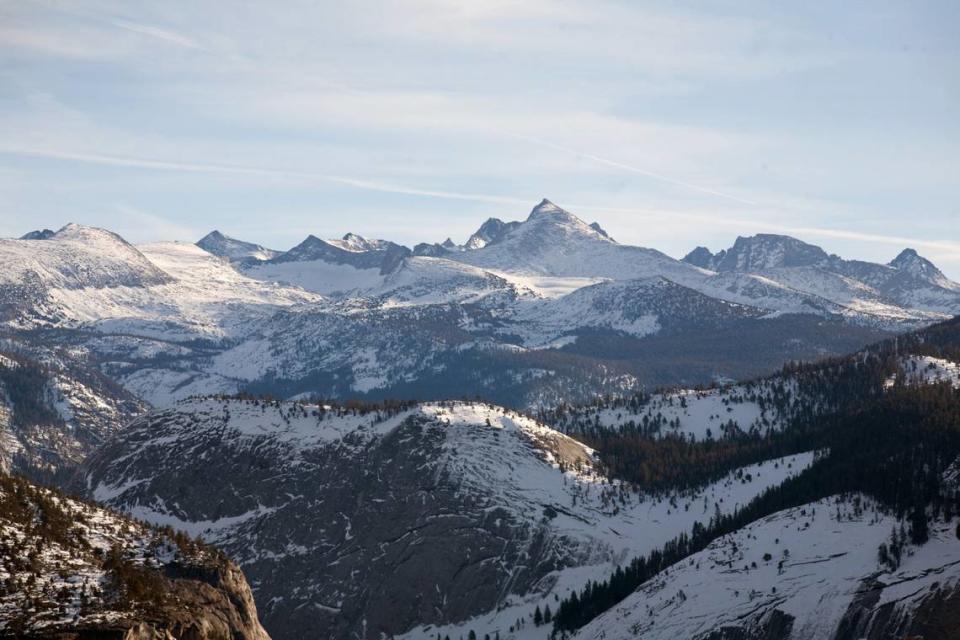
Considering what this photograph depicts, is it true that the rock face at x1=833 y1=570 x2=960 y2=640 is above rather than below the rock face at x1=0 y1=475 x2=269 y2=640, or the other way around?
above

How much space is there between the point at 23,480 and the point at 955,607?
144021 millimetres

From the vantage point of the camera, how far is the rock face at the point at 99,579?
480 ft

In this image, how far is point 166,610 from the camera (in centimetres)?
15988

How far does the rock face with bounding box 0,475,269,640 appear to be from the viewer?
480ft

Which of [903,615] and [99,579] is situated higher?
[903,615]

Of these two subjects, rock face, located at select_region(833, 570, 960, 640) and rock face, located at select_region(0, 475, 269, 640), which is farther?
rock face, located at select_region(833, 570, 960, 640)

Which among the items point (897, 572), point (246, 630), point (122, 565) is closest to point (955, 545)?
point (897, 572)

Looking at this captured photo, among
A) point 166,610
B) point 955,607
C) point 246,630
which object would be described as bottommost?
point 246,630

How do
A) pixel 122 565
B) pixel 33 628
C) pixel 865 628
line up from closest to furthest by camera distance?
pixel 33 628 → pixel 122 565 → pixel 865 628

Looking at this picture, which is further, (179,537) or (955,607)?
(179,537)

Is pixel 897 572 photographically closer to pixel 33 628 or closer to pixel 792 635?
pixel 792 635

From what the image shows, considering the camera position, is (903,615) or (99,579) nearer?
(99,579)

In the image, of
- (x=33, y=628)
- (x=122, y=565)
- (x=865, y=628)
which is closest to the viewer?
(x=33, y=628)

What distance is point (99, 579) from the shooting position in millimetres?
162375
